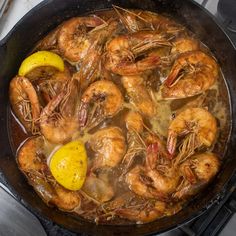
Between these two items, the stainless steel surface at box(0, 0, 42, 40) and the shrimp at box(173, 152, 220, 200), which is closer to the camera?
the shrimp at box(173, 152, 220, 200)

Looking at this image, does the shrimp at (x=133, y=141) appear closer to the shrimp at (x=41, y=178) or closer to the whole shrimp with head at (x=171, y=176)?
the whole shrimp with head at (x=171, y=176)

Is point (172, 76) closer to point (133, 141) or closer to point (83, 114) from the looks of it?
point (133, 141)

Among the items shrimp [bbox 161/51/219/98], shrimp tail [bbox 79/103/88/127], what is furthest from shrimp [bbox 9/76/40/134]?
shrimp [bbox 161/51/219/98]

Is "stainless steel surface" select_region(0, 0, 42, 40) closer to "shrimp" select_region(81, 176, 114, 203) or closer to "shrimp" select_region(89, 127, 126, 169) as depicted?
"shrimp" select_region(89, 127, 126, 169)

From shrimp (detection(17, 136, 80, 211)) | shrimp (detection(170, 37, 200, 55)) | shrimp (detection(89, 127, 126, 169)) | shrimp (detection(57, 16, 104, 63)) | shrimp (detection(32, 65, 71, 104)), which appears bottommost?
shrimp (detection(17, 136, 80, 211))

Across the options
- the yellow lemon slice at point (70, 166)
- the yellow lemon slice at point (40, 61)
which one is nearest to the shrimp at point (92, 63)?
the yellow lemon slice at point (40, 61)

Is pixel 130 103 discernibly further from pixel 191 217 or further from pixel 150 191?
pixel 191 217

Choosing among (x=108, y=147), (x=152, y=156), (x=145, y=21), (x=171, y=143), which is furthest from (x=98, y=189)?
(x=145, y=21)
